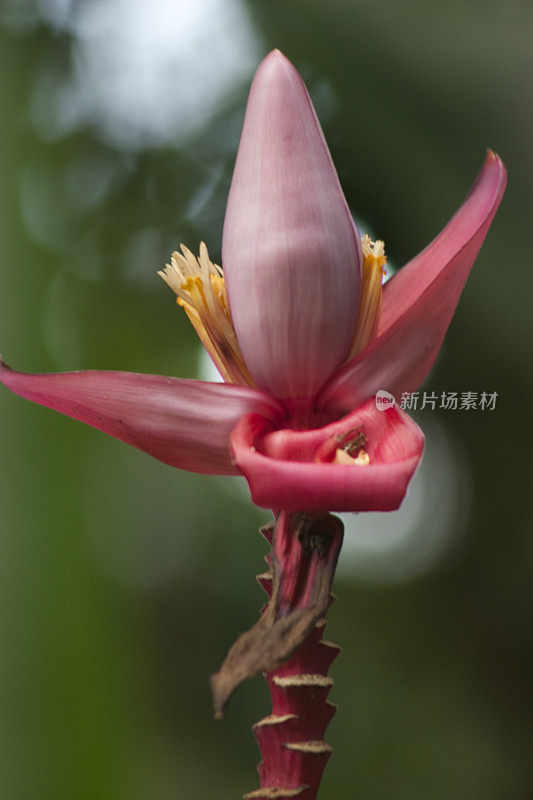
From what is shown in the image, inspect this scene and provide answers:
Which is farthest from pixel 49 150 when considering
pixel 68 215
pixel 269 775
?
pixel 269 775

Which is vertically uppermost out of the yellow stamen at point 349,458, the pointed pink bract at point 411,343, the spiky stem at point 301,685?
the pointed pink bract at point 411,343

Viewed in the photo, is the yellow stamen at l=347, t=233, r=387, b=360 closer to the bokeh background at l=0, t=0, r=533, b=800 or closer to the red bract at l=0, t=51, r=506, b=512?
the red bract at l=0, t=51, r=506, b=512

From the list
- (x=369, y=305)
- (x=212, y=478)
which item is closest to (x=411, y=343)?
(x=369, y=305)

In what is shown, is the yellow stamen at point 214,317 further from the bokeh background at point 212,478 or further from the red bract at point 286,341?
the bokeh background at point 212,478

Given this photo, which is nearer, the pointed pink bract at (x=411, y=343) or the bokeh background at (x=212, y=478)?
the pointed pink bract at (x=411, y=343)

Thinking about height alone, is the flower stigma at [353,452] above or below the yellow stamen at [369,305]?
below

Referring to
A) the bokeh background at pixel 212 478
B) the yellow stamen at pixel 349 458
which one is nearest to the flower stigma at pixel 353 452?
the yellow stamen at pixel 349 458
